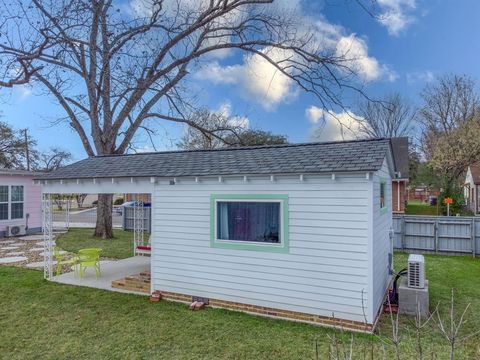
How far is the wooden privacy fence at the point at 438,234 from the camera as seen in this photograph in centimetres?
1141

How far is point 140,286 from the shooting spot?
25.4 feet

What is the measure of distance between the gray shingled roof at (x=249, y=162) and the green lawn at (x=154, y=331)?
8.35ft

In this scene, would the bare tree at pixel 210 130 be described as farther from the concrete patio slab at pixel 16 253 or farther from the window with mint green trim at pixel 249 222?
the window with mint green trim at pixel 249 222

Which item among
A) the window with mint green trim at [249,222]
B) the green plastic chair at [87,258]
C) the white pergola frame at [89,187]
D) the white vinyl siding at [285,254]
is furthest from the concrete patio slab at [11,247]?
the window with mint green trim at [249,222]

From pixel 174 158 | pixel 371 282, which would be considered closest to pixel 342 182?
pixel 371 282

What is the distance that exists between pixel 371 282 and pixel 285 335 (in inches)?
60.7

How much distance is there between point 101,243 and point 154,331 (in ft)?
33.8

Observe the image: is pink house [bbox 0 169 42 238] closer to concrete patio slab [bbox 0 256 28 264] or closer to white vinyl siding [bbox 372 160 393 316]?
concrete patio slab [bbox 0 256 28 264]

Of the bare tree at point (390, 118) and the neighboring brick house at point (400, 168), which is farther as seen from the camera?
the bare tree at point (390, 118)

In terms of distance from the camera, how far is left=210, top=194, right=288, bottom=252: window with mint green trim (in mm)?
6027

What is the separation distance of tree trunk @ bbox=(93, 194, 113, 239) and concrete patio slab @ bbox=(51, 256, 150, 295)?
201 inches

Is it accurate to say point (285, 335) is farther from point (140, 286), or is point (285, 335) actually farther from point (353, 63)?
point (353, 63)

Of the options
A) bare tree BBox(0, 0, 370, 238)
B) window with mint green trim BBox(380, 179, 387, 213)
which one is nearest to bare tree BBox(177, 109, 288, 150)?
bare tree BBox(0, 0, 370, 238)

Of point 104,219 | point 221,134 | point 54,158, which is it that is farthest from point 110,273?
point 54,158
